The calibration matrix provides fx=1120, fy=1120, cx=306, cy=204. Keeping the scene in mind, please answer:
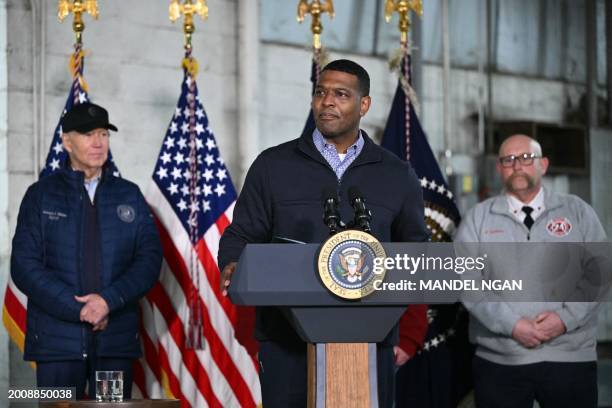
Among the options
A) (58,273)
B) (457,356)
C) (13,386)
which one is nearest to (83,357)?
(58,273)

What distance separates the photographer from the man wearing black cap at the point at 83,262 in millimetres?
4145

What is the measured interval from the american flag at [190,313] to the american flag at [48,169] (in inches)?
12.7

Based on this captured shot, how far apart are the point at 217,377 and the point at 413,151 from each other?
1.37 metres

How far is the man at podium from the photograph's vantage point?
2.95 metres

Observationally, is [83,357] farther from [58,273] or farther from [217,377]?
[217,377]

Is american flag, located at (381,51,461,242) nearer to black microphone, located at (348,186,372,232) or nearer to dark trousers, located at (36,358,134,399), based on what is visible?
dark trousers, located at (36,358,134,399)

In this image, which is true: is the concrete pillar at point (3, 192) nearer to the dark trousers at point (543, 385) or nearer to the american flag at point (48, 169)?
the american flag at point (48, 169)

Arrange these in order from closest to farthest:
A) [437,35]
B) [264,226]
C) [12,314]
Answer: [264,226] → [12,314] → [437,35]

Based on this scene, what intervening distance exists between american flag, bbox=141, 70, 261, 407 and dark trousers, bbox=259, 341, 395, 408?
1.79m

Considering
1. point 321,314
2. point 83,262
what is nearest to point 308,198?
point 321,314

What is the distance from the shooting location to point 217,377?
4805mm

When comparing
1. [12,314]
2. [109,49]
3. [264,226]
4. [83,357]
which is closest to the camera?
[264,226]

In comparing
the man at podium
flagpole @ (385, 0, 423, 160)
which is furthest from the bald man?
the man at podium

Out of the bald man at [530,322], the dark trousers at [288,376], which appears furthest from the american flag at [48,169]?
the dark trousers at [288,376]
